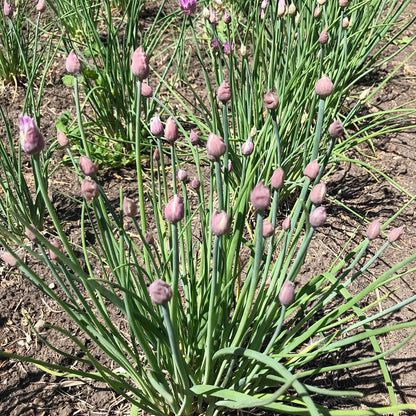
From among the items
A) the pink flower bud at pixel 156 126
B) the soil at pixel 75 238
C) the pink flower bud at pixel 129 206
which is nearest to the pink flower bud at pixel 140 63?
the pink flower bud at pixel 156 126

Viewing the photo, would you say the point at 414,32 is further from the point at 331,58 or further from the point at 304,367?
the point at 304,367

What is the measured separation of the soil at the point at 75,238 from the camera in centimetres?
133

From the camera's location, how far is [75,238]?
5.98 ft

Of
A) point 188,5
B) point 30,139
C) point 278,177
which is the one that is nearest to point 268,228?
point 278,177

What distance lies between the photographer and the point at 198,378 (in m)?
Result: 1.13

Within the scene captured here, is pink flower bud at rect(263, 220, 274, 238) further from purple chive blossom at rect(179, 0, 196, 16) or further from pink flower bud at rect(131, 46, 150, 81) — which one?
purple chive blossom at rect(179, 0, 196, 16)

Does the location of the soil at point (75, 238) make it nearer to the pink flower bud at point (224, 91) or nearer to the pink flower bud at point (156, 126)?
the pink flower bud at point (156, 126)

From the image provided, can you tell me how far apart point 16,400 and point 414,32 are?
3.26m

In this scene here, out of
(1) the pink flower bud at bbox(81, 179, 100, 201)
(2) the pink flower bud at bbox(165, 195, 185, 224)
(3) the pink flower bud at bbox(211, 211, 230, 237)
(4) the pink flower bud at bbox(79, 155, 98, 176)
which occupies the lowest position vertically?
(3) the pink flower bud at bbox(211, 211, 230, 237)

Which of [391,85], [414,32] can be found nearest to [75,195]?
[391,85]

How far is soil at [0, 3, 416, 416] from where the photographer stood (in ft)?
4.37

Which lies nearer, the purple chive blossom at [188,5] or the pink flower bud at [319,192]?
the pink flower bud at [319,192]

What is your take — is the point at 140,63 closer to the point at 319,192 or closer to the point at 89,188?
the point at 89,188

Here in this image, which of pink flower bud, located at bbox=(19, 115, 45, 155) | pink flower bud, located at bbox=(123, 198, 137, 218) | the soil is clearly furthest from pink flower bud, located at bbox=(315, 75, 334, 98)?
the soil
